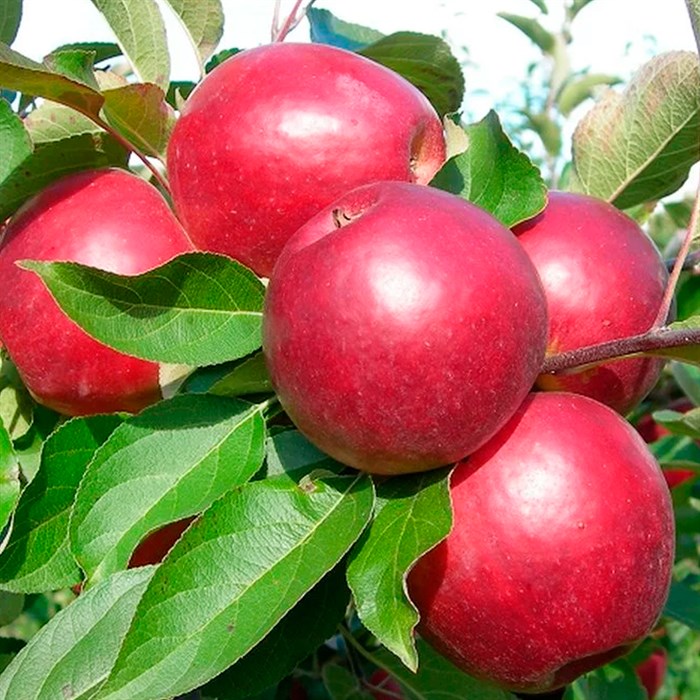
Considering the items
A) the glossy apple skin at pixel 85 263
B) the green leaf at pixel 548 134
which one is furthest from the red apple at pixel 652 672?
the glossy apple skin at pixel 85 263

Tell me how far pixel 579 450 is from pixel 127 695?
394 mm

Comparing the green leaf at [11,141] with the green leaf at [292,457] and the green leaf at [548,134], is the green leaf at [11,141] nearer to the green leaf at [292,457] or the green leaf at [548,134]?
the green leaf at [292,457]

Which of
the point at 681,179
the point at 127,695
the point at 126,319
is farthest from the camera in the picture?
the point at 681,179

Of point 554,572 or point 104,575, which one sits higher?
point 104,575

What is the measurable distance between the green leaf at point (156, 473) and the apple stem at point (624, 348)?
0.26 meters

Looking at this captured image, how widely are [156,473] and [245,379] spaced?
112 mm

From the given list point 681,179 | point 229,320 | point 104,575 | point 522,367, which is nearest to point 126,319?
point 229,320

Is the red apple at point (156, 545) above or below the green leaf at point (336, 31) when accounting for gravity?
below

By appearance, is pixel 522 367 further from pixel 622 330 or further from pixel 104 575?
pixel 104 575

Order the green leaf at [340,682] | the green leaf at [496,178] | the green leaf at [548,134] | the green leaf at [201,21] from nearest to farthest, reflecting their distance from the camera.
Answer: the green leaf at [496,178] → the green leaf at [201,21] → the green leaf at [340,682] → the green leaf at [548,134]

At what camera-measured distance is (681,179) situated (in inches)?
47.6

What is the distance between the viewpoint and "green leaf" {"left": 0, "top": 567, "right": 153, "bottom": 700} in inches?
33.6

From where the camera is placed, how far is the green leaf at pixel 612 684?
1.53 meters

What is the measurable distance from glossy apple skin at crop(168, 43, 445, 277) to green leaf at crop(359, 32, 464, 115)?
0.29m
